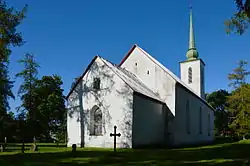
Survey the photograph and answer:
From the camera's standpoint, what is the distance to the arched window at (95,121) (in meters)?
26.7

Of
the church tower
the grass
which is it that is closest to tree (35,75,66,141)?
the church tower

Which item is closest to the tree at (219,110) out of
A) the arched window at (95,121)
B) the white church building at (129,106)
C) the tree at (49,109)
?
the tree at (49,109)

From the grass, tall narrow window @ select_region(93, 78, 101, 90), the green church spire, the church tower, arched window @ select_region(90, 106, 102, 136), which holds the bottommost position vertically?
the grass

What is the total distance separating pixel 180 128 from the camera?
107 feet

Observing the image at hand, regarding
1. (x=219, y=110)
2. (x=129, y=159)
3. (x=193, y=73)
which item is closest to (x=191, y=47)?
(x=193, y=73)

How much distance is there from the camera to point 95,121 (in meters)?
27.1

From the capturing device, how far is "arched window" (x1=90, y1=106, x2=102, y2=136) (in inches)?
1053

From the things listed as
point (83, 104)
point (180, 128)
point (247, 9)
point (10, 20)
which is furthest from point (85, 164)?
point (180, 128)

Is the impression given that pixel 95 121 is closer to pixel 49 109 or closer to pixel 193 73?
pixel 49 109

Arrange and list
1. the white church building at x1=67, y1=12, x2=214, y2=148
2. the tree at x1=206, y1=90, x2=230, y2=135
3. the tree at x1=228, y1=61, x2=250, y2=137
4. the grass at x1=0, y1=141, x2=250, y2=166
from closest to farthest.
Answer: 1. the grass at x1=0, y1=141, x2=250, y2=166
2. the white church building at x1=67, y1=12, x2=214, y2=148
3. the tree at x1=228, y1=61, x2=250, y2=137
4. the tree at x1=206, y1=90, x2=230, y2=135

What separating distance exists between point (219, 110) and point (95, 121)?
224 feet

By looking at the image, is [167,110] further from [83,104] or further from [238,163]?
[238,163]

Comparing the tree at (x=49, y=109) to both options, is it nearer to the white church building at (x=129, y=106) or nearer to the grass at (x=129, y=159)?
the white church building at (x=129, y=106)

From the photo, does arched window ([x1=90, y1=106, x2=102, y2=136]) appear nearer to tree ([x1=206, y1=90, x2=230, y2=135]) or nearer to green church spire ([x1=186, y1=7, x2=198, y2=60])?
green church spire ([x1=186, y1=7, x2=198, y2=60])
